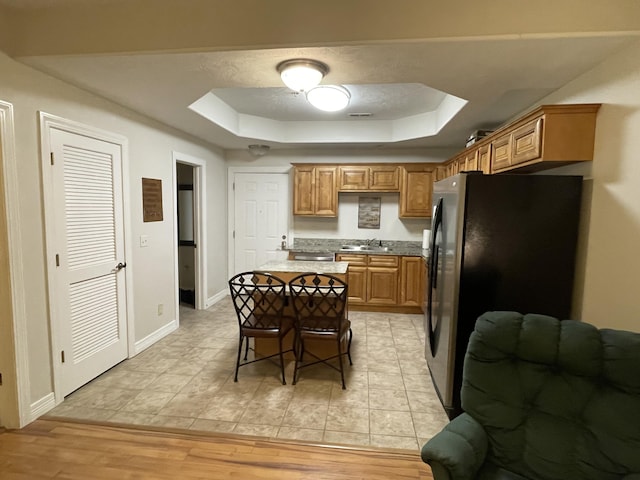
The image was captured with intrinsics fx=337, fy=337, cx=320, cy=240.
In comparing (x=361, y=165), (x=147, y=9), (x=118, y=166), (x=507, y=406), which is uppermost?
(x=147, y=9)

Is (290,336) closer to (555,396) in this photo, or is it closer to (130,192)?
(130,192)

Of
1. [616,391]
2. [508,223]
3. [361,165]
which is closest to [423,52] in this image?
[508,223]

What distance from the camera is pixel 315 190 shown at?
518cm

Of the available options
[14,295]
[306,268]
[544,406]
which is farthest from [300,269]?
[544,406]

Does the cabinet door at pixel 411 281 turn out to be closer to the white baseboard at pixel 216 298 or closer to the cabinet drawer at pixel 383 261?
the cabinet drawer at pixel 383 261

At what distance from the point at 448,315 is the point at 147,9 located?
9.04 ft

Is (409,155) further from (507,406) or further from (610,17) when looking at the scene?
(507,406)

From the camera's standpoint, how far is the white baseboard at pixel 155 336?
3.43 m

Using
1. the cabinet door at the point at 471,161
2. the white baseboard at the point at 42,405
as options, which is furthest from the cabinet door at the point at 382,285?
the white baseboard at the point at 42,405

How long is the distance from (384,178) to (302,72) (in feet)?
10.1

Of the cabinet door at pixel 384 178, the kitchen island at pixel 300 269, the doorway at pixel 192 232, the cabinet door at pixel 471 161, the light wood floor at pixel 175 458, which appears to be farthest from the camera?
the cabinet door at pixel 384 178

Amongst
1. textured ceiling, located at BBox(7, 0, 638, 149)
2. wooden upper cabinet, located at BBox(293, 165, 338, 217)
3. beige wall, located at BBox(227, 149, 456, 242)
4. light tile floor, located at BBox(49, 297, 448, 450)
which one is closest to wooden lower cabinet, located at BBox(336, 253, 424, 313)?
beige wall, located at BBox(227, 149, 456, 242)

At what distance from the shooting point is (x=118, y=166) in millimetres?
3072

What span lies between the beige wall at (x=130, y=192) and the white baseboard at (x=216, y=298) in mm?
98
